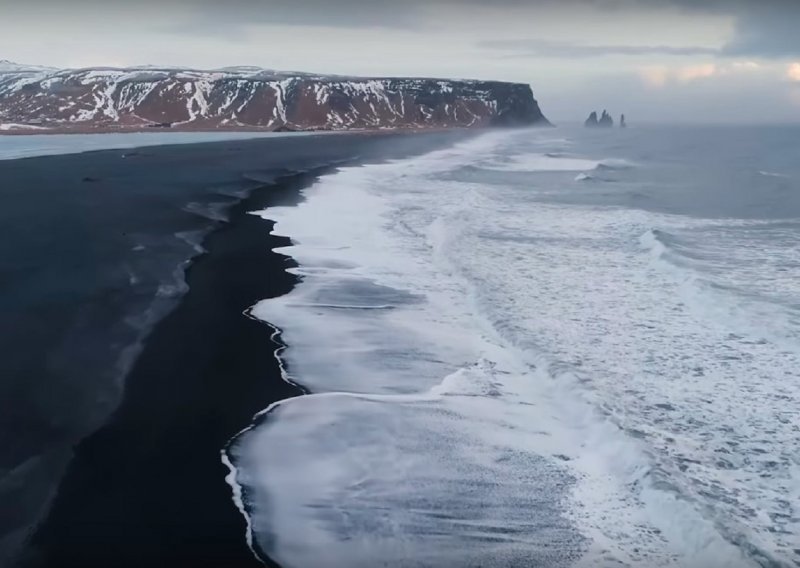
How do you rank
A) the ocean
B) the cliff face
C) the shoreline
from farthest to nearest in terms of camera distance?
1. the cliff face
2. the ocean
3. the shoreline

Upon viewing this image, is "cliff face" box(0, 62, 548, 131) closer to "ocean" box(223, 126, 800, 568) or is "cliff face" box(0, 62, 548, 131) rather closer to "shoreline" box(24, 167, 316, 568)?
"ocean" box(223, 126, 800, 568)

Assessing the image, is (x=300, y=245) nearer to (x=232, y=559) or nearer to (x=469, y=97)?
(x=232, y=559)

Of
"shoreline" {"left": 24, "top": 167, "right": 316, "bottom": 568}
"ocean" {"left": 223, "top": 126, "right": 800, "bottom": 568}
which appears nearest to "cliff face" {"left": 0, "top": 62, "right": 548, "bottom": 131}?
"ocean" {"left": 223, "top": 126, "right": 800, "bottom": 568}

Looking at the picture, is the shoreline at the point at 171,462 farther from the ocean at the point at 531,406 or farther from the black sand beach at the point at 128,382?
the ocean at the point at 531,406

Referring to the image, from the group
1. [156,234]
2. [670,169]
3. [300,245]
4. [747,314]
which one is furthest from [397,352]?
[670,169]

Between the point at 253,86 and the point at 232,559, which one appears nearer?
the point at 232,559

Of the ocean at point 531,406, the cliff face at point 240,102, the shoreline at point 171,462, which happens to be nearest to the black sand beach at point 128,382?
the shoreline at point 171,462
